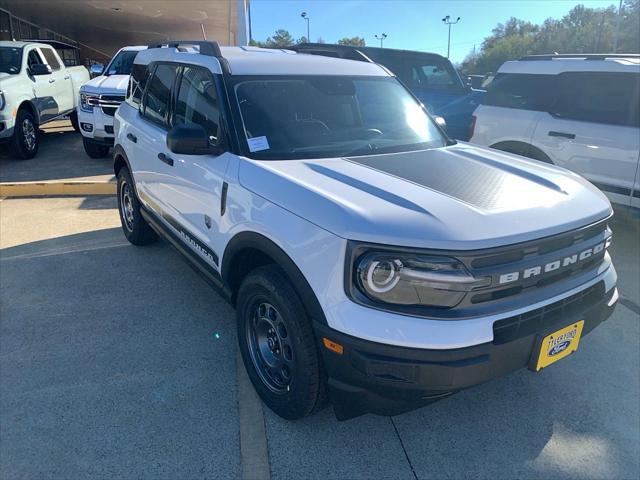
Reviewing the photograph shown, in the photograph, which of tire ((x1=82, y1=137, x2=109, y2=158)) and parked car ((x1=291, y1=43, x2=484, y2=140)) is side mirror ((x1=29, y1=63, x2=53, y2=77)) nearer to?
→ tire ((x1=82, y1=137, x2=109, y2=158))

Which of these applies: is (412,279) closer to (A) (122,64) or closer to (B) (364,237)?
(B) (364,237)

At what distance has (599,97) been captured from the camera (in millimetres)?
5414

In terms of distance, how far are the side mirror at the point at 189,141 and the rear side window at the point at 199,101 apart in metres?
0.13

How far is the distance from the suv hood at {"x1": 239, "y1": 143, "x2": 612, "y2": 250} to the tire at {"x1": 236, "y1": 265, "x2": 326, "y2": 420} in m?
0.43

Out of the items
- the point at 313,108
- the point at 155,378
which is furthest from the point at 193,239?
the point at 313,108

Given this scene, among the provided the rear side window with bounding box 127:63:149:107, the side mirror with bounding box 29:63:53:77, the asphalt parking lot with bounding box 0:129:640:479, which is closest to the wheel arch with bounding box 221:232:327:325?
the asphalt parking lot with bounding box 0:129:640:479

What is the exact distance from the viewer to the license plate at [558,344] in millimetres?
2291

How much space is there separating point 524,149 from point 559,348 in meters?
4.09

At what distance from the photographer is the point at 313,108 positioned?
3.30 m

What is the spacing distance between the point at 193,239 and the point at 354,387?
1.81 m

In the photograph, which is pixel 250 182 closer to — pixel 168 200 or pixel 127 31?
pixel 168 200

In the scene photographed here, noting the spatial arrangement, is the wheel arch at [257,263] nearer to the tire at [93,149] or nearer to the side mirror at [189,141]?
the side mirror at [189,141]

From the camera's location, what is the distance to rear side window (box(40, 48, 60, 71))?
10.1 m

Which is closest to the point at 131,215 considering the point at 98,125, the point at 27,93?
the point at 98,125
